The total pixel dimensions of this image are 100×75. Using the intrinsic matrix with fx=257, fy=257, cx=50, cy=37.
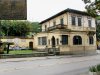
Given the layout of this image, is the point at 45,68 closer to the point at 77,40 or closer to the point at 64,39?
the point at 64,39

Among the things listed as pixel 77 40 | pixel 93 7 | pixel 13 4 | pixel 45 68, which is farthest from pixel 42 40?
pixel 13 4

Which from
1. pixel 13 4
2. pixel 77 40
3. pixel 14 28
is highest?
pixel 14 28

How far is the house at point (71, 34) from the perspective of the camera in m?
44.3

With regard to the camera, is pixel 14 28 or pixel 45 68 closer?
pixel 45 68

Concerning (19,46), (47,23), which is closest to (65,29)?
(47,23)

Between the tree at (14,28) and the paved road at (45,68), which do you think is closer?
the paved road at (45,68)

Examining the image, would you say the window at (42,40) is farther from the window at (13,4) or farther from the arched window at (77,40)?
the window at (13,4)

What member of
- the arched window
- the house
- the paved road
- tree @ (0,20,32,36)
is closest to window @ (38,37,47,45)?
the house

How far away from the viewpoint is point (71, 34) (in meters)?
45.7

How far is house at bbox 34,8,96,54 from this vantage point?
145ft

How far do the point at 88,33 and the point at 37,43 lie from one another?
12.6 meters

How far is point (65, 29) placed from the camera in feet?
146

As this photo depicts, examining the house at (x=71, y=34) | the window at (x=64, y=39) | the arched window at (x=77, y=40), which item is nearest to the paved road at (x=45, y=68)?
the house at (x=71, y=34)

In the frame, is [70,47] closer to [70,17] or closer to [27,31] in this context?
[70,17]
